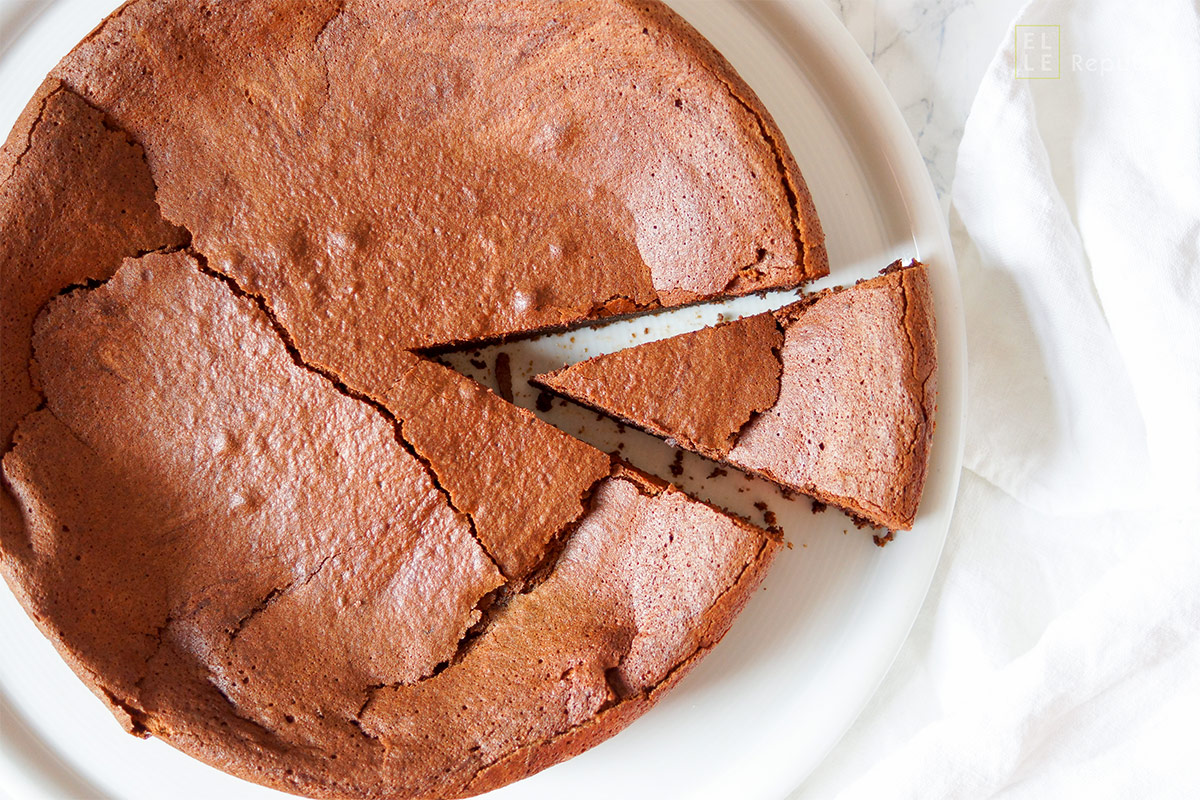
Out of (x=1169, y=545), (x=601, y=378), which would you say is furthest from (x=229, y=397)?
(x=1169, y=545)

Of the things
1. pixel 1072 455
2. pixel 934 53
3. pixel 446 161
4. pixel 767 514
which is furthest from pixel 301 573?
pixel 934 53

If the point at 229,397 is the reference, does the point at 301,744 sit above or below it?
below

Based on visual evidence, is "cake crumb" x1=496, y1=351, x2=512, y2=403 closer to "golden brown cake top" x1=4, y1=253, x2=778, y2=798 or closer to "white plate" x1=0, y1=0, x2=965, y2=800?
"white plate" x1=0, y1=0, x2=965, y2=800

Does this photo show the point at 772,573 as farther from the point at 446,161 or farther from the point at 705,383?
the point at 446,161

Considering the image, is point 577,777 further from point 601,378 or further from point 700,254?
point 700,254

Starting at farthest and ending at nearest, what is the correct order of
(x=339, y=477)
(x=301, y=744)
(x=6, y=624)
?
(x=6, y=624) < (x=339, y=477) < (x=301, y=744)

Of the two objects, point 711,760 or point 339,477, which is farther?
point 711,760

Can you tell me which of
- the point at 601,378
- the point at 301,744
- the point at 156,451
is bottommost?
the point at 301,744

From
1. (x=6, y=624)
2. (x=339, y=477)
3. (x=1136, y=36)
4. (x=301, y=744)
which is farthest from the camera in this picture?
(x=1136, y=36)

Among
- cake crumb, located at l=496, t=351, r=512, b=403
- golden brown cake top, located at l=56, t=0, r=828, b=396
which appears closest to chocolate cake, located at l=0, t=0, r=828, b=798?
golden brown cake top, located at l=56, t=0, r=828, b=396
